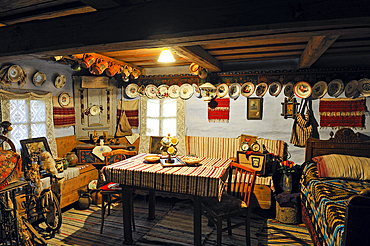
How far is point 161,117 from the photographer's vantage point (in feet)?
19.9

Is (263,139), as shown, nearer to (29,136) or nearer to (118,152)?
(118,152)

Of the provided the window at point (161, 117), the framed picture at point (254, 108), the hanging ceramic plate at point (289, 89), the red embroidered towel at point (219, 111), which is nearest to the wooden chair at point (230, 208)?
the framed picture at point (254, 108)

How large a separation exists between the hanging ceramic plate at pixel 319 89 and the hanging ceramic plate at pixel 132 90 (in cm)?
387

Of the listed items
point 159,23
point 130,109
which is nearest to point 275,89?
point 130,109

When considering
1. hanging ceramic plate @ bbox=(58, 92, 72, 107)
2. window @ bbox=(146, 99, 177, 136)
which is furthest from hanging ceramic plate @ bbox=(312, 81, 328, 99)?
hanging ceramic plate @ bbox=(58, 92, 72, 107)

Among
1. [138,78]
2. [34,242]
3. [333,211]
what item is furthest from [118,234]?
[138,78]

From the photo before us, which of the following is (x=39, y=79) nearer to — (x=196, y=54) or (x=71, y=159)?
(x=71, y=159)

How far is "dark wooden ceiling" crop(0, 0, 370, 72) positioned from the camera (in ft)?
5.06

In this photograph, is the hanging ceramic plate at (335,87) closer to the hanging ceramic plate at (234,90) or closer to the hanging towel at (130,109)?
the hanging ceramic plate at (234,90)

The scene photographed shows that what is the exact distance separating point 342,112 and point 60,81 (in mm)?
5680

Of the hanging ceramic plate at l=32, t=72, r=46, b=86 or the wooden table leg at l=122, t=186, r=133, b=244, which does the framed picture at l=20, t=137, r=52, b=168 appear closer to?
the hanging ceramic plate at l=32, t=72, r=46, b=86

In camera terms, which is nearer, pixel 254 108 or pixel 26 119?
pixel 26 119

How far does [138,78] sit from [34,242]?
3.95 m

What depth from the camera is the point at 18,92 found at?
4.47 m
